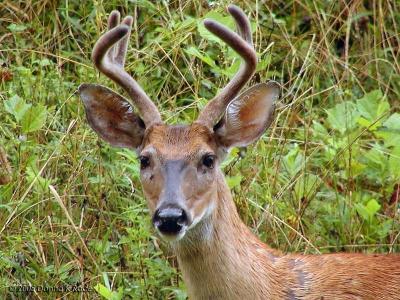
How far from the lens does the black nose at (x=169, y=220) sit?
5.22m

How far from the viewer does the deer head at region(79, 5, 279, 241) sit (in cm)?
545

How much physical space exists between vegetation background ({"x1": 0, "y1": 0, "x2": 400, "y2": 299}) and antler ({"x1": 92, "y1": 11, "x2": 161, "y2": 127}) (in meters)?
0.44

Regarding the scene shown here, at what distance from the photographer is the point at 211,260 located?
5.56 meters

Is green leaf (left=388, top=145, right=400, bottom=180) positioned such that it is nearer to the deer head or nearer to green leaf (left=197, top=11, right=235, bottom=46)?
green leaf (left=197, top=11, right=235, bottom=46)

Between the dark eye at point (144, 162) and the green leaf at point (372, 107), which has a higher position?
the green leaf at point (372, 107)

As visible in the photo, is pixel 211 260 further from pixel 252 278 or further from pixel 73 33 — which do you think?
pixel 73 33

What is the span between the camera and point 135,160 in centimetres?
620

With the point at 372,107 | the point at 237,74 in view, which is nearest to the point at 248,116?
the point at 237,74

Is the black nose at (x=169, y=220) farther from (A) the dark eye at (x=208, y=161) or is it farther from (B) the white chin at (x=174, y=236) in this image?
(A) the dark eye at (x=208, y=161)

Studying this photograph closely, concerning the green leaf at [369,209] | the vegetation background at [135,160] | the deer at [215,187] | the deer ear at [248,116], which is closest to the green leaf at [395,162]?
the vegetation background at [135,160]

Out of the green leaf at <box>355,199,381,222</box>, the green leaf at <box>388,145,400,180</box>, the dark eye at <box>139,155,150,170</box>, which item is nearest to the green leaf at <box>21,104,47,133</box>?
the dark eye at <box>139,155,150,170</box>

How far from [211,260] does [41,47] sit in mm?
2349

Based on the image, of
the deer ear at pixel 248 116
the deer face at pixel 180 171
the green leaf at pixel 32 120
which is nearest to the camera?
the deer face at pixel 180 171

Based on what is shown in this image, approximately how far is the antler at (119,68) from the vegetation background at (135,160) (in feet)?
1.44
